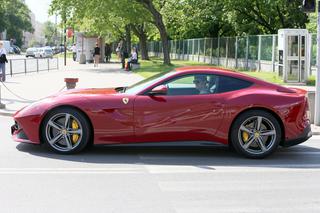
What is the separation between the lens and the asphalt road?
5527 millimetres

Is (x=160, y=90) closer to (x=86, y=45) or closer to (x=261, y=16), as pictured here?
(x=261, y=16)

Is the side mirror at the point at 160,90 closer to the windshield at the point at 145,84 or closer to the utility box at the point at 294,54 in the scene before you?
the windshield at the point at 145,84

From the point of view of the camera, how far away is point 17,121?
8.04 meters

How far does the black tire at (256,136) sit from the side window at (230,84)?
430 mm

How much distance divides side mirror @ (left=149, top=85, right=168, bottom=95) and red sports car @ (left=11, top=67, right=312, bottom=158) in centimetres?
1

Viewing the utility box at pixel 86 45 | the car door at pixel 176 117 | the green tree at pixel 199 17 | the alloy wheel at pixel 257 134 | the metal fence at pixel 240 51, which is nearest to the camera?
the car door at pixel 176 117

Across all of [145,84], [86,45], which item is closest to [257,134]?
[145,84]

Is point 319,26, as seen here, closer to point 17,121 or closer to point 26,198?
point 17,121

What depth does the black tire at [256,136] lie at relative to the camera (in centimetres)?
791

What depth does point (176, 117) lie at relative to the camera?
785 centimetres

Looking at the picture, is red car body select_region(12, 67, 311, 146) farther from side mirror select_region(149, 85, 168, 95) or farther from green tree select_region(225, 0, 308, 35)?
green tree select_region(225, 0, 308, 35)

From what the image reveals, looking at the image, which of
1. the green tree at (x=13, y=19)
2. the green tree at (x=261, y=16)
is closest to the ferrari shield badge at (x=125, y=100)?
the green tree at (x=261, y=16)

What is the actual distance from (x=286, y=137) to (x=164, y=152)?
1.88 metres

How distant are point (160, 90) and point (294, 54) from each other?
16.0 meters
